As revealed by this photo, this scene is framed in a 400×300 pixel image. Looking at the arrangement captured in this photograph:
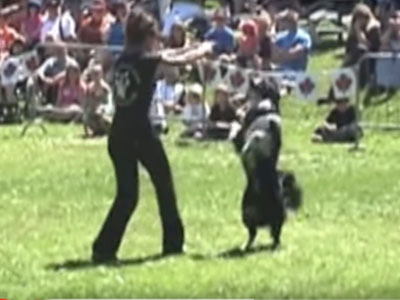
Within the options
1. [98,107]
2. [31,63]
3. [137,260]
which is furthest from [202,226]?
[31,63]

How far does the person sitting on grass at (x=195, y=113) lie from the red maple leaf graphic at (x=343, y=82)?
178 centimetres

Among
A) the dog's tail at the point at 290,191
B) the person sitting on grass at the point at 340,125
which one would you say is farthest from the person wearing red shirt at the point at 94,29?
the dog's tail at the point at 290,191

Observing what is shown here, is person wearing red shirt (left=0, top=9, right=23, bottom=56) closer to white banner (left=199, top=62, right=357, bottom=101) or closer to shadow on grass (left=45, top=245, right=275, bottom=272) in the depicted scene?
white banner (left=199, top=62, right=357, bottom=101)

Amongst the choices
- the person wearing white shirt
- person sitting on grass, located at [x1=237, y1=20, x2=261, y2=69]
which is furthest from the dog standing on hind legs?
the person wearing white shirt

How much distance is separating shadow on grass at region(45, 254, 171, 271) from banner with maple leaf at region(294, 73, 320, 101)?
795 cm

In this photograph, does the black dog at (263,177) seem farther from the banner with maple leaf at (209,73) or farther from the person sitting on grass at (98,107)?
the person sitting on grass at (98,107)

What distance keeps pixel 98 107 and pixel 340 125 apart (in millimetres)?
3180

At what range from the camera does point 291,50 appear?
76.9 feet

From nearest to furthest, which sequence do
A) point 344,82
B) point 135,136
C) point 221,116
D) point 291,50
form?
point 135,136, point 344,82, point 221,116, point 291,50

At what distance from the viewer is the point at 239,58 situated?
23.3m

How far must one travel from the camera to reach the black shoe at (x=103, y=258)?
1299 centimetres

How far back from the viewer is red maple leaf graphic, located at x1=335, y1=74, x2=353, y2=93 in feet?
68.0

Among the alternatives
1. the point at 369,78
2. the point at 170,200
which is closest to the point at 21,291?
the point at 170,200

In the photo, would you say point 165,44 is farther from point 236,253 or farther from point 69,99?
point 236,253
